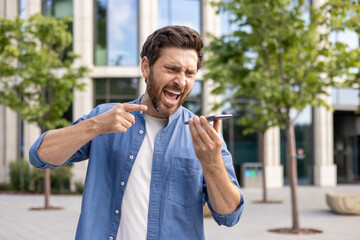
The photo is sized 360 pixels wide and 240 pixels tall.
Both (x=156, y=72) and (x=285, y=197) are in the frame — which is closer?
(x=156, y=72)

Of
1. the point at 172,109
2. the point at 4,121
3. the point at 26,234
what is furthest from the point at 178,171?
the point at 4,121

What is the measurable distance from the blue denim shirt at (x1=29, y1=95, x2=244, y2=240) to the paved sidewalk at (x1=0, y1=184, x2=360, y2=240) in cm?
763

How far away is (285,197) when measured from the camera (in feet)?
61.8

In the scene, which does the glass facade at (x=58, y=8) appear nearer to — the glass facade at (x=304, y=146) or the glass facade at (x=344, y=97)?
the glass facade at (x=304, y=146)

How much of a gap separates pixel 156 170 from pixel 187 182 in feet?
0.50

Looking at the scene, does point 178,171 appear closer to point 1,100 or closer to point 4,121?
point 1,100

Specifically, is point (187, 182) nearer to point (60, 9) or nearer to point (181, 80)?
point (181, 80)

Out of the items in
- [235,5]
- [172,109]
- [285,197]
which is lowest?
[285,197]

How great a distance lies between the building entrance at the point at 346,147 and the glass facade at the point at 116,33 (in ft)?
43.8

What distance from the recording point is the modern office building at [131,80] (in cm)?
2238

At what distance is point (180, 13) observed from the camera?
23453mm

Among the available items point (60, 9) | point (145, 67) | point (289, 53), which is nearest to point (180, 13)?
point (60, 9)

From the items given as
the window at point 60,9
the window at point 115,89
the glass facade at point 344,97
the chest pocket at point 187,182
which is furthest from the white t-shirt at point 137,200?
the glass facade at point 344,97

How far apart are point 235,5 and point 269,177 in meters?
14.4
